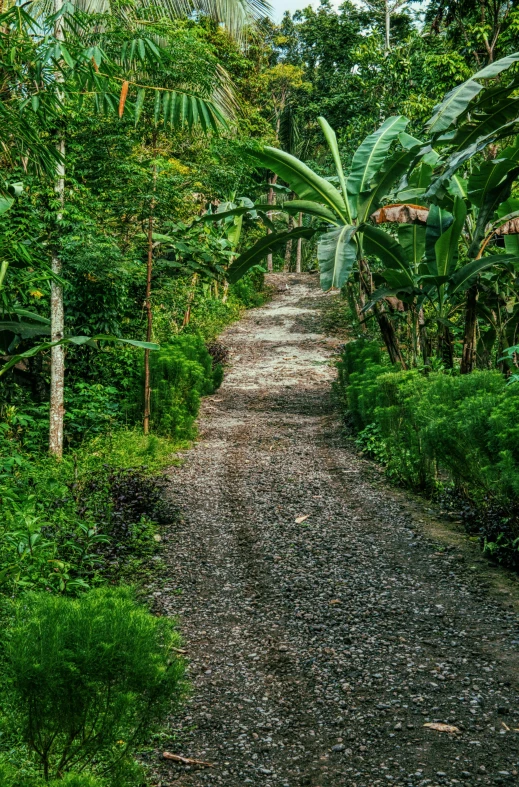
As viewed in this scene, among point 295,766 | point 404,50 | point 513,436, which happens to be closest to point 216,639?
point 295,766

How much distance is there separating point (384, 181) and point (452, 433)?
3906 millimetres

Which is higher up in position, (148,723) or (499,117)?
(499,117)

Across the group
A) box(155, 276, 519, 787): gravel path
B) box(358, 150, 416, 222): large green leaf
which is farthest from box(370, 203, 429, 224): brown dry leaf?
box(155, 276, 519, 787): gravel path

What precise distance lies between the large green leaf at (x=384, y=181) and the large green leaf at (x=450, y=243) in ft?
2.76

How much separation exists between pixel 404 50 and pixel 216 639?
13576 mm

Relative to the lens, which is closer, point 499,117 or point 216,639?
point 216,639

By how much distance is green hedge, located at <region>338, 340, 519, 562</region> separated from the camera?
459 centimetres

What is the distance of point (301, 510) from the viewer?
22.2 ft

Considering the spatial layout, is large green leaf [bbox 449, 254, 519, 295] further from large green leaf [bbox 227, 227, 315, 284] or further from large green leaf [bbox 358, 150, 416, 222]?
large green leaf [bbox 227, 227, 315, 284]

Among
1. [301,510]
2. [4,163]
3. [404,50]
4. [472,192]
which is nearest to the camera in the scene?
[301,510]

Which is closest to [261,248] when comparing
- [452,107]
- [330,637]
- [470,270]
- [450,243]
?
[450,243]

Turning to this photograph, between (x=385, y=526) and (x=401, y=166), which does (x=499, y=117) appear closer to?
(x=401, y=166)

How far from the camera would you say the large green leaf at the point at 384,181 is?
785cm

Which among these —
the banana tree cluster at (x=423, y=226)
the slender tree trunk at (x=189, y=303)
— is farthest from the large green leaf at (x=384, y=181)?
the slender tree trunk at (x=189, y=303)
